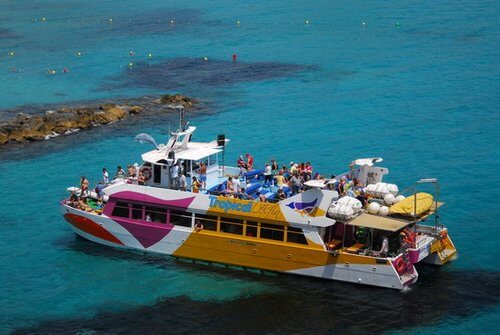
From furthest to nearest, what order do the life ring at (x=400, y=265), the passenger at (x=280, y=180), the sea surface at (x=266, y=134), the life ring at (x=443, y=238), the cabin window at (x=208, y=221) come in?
the passenger at (x=280, y=180) < the cabin window at (x=208, y=221) < the life ring at (x=443, y=238) < the life ring at (x=400, y=265) < the sea surface at (x=266, y=134)

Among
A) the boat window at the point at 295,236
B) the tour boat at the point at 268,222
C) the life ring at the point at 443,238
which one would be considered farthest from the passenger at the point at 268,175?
the life ring at the point at 443,238

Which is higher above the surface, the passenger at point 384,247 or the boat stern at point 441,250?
the passenger at point 384,247

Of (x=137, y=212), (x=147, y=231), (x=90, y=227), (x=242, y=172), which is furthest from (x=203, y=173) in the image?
(x=90, y=227)

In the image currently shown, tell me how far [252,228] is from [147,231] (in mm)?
6723

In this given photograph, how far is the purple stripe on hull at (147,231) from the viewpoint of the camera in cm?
4534

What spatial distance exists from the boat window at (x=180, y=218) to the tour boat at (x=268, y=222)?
58mm

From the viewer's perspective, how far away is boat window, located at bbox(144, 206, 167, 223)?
150ft

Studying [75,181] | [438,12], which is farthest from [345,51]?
[75,181]

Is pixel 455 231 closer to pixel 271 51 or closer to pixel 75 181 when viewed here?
pixel 75 181

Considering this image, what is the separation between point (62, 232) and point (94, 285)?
953 cm

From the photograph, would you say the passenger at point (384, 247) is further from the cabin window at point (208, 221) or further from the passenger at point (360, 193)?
the cabin window at point (208, 221)

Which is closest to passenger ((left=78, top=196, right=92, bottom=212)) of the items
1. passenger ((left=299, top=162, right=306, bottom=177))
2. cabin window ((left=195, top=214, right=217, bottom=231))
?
cabin window ((left=195, top=214, right=217, bottom=231))

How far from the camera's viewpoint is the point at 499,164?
201ft

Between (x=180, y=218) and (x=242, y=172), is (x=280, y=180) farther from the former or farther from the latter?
(x=180, y=218)
